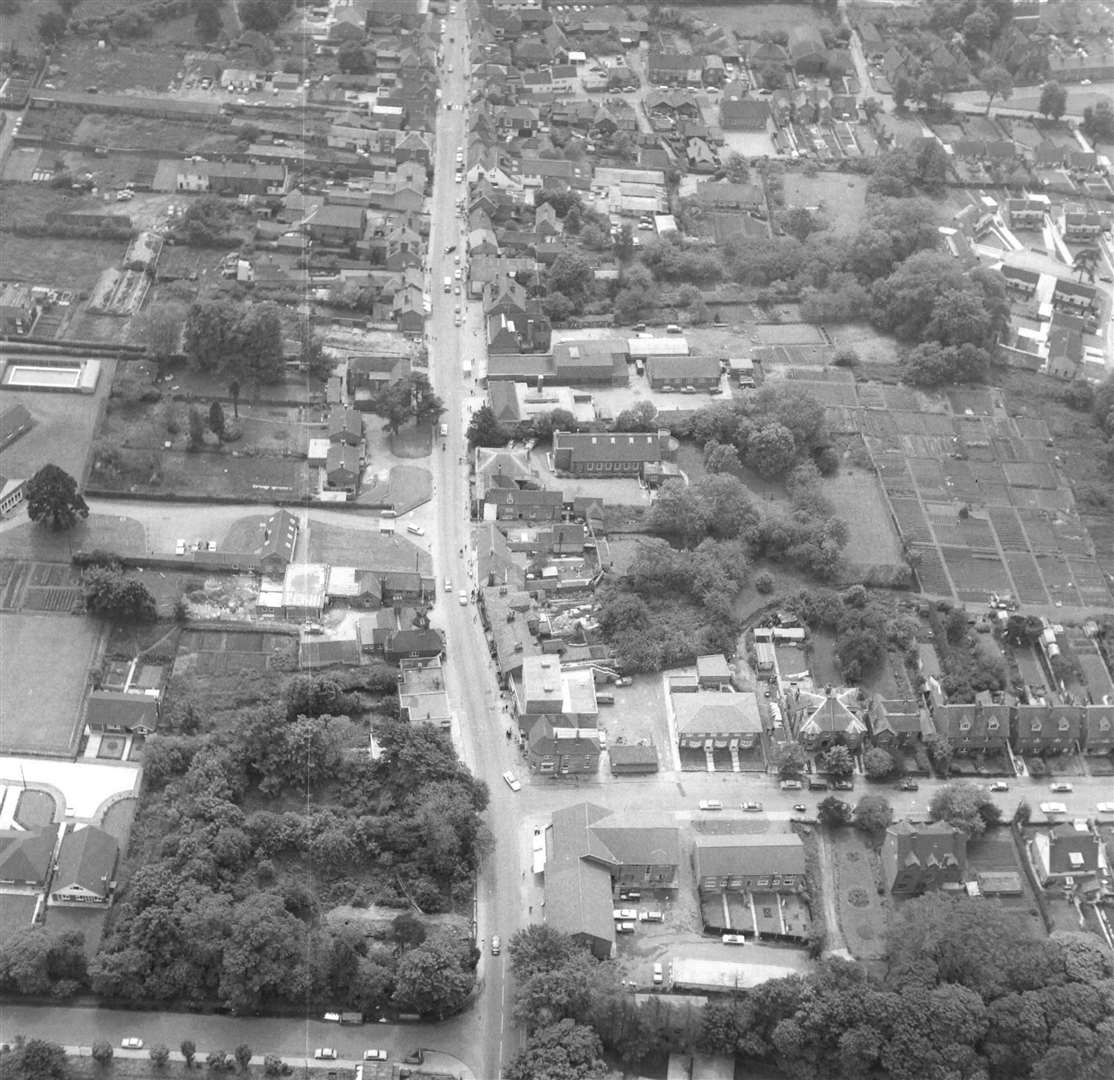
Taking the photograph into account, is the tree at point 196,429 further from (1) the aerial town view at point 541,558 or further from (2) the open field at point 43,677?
(2) the open field at point 43,677

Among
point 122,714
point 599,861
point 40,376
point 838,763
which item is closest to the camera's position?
point 599,861

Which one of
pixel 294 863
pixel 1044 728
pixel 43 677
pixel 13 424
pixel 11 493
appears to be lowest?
pixel 294 863

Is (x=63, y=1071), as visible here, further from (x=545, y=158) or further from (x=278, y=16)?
(x=278, y=16)

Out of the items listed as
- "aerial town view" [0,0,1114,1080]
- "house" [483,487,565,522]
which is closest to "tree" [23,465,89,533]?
"aerial town view" [0,0,1114,1080]

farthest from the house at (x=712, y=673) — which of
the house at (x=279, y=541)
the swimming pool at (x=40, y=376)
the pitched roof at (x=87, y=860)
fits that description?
the swimming pool at (x=40, y=376)

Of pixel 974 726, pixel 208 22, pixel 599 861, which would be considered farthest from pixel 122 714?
pixel 208 22

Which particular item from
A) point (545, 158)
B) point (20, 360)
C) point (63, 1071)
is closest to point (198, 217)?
point (20, 360)

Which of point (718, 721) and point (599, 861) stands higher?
point (718, 721)

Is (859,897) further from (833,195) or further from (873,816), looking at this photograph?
(833,195)
